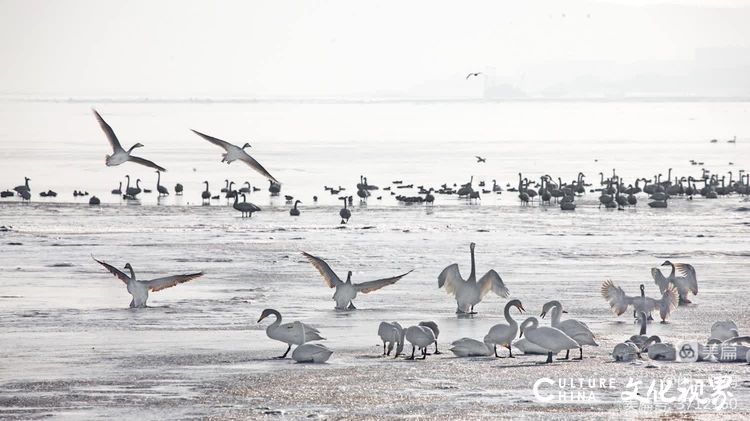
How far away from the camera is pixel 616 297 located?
61.4 feet

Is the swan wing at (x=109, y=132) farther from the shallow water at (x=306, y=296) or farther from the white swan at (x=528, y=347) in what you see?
the white swan at (x=528, y=347)

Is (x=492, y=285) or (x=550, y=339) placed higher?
(x=492, y=285)

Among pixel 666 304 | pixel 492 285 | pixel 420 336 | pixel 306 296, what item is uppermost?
pixel 492 285

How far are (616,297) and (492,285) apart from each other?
5.91 feet

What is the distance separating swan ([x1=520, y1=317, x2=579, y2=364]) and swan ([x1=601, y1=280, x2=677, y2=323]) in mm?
3297

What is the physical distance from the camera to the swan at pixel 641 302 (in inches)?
725

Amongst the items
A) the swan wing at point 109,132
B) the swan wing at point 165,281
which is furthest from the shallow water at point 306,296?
the swan wing at point 109,132

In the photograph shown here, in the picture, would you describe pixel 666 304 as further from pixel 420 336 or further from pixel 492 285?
pixel 420 336

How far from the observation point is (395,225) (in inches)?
1396

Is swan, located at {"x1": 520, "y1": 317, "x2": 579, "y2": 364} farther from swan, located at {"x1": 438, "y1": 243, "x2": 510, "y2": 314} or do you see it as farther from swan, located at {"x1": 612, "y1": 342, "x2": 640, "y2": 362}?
swan, located at {"x1": 438, "y1": 243, "x2": 510, "y2": 314}

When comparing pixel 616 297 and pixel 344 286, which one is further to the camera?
pixel 344 286

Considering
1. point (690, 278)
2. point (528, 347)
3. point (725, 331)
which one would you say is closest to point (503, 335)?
point (528, 347)

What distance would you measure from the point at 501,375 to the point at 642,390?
1.65 meters

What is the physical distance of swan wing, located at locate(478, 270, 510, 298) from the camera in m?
19.2
